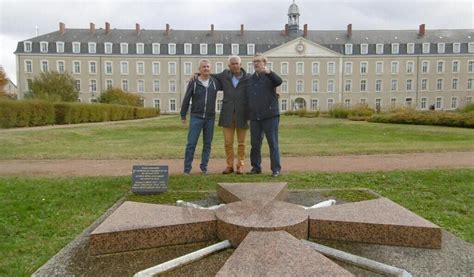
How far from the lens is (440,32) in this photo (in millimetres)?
64750

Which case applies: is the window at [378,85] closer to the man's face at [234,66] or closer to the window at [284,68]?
the window at [284,68]

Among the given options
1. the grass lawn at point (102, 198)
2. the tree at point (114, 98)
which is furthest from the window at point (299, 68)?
the grass lawn at point (102, 198)

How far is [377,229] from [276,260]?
1.24 m

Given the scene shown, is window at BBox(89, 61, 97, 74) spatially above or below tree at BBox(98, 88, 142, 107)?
above

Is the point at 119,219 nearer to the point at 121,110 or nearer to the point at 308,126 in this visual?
the point at 308,126

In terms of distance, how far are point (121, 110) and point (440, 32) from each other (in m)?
57.8

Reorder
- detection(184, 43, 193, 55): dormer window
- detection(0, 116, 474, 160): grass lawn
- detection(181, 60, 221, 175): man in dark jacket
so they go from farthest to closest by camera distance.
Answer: detection(184, 43, 193, 55): dormer window < detection(0, 116, 474, 160): grass lawn < detection(181, 60, 221, 175): man in dark jacket

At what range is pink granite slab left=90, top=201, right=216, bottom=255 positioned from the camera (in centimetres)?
316

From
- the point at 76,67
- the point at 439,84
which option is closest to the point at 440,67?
the point at 439,84

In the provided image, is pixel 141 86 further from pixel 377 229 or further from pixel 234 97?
pixel 377 229

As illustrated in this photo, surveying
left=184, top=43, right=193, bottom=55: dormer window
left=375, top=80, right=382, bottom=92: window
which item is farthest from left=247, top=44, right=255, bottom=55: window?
left=375, top=80, right=382, bottom=92: window

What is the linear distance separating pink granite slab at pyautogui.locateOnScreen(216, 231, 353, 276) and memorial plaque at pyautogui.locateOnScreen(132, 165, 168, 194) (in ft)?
7.78

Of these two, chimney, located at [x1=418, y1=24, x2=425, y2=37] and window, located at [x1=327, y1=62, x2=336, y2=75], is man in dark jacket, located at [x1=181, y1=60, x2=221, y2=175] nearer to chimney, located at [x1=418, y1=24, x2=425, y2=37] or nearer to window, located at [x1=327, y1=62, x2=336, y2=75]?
window, located at [x1=327, y1=62, x2=336, y2=75]

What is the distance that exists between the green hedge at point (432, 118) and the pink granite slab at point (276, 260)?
69.5 feet
